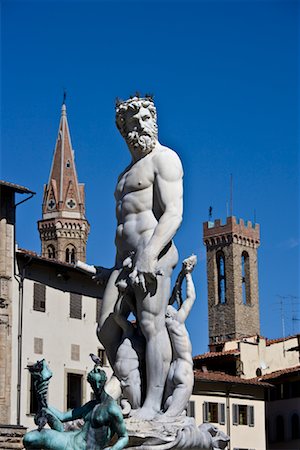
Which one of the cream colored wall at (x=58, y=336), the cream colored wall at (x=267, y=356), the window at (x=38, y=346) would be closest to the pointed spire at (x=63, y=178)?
the cream colored wall at (x=267, y=356)

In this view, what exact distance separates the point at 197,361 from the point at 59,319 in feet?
53.2

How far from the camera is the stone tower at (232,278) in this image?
137625 mm

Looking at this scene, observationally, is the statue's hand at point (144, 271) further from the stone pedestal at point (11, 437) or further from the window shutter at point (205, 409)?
the window shutter at point (205, 409)

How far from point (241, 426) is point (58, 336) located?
1260cm

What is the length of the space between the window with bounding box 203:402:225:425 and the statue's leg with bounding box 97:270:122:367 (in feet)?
140

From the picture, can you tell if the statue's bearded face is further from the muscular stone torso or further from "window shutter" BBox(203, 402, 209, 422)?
"window shutter" BBox(203, 402, 209, 422)

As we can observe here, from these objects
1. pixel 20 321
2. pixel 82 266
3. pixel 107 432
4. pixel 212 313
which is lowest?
pixel 107 432

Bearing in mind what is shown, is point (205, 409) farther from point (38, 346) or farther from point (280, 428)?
point (280, 428)

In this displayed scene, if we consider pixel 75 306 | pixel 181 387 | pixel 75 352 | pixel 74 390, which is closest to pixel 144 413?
pixel 181 387

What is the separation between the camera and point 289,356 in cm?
7169

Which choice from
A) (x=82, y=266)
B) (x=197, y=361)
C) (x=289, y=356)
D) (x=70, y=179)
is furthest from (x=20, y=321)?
(x=70, y=179)

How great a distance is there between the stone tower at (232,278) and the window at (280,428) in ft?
232

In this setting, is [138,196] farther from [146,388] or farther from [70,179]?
[70,179]

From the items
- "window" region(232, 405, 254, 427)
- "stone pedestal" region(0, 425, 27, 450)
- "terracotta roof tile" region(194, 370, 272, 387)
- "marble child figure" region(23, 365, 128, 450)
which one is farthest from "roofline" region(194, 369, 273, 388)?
"marble child figure" region(23, 365, 128, 450)
